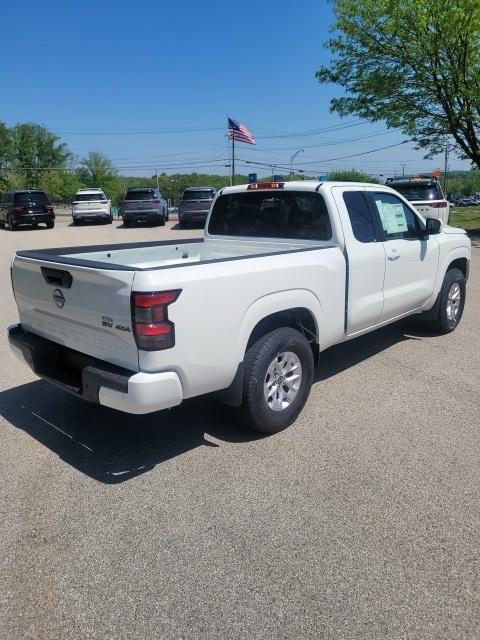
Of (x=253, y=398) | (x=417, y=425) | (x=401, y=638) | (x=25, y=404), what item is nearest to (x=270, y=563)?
(x=401, y=638)

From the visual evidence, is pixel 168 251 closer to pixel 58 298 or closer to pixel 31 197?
pixel 58 298

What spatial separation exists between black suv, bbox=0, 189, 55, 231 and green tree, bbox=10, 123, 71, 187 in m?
66.1

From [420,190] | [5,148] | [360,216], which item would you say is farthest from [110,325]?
[5,148]

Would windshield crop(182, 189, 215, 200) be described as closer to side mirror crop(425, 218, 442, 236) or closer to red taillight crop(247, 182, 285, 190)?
side mirror crop(425, 218, 442, 236)

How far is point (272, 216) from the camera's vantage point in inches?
200

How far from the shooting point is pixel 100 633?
2.23 meters

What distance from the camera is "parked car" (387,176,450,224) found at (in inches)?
589

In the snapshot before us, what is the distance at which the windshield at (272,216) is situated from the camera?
4723 millimetres

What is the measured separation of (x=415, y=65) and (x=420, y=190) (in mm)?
6495

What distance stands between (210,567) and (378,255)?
3.26m

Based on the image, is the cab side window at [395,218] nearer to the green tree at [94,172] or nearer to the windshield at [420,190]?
the windshield at [420,190]

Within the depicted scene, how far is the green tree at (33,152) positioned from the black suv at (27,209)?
217 feet

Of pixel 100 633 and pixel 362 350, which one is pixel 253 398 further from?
pixel 362 350

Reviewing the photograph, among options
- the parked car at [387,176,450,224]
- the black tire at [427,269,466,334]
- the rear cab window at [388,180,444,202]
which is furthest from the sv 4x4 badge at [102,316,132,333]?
the rear cab window at [388,180,444,202]
